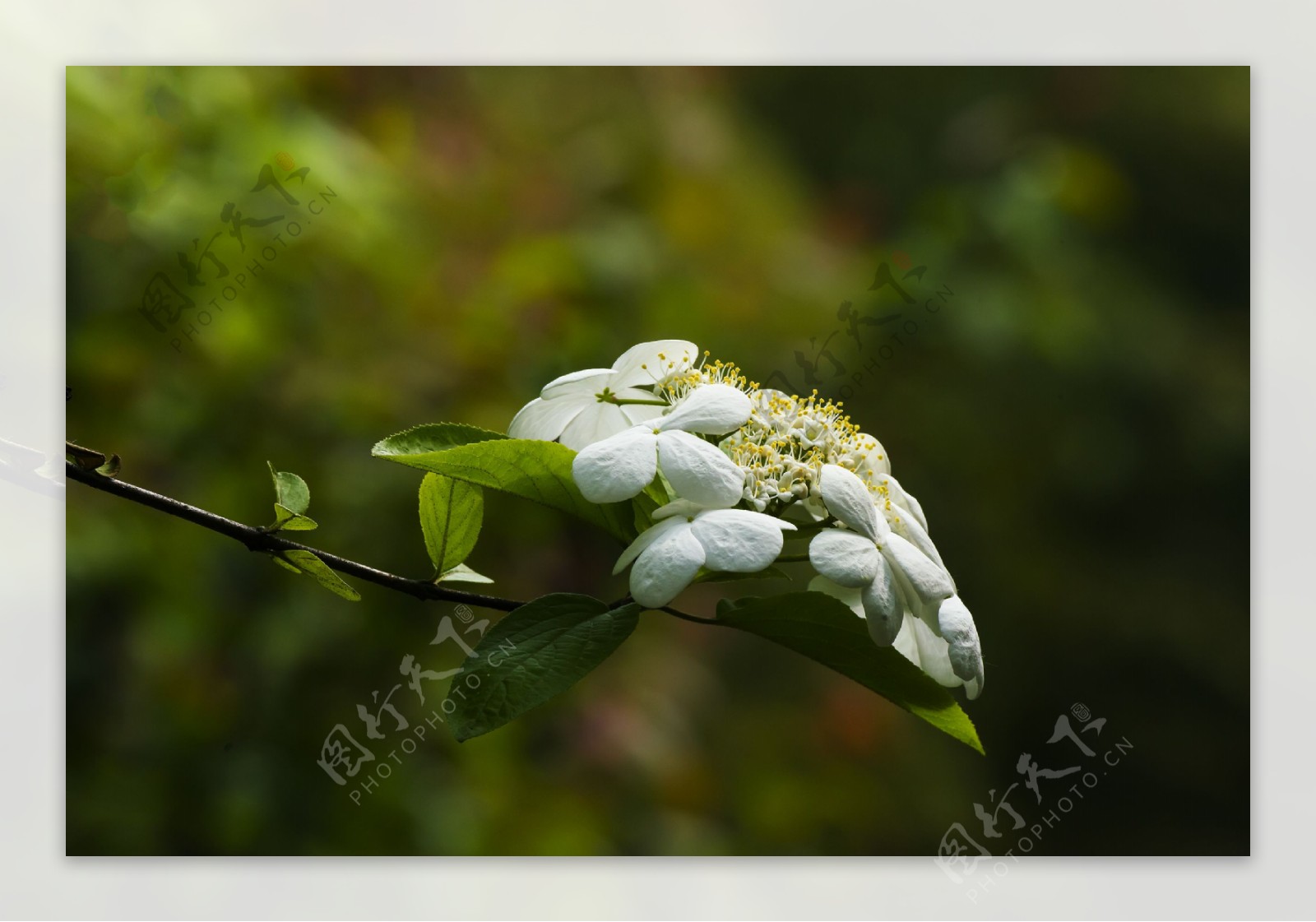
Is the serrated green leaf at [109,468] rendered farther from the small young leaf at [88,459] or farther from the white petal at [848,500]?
the white petal at [848,500]

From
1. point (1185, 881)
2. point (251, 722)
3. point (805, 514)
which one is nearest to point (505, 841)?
point (251, 722)

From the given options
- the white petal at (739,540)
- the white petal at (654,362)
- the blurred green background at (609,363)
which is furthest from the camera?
the blurred green background at (609,363)

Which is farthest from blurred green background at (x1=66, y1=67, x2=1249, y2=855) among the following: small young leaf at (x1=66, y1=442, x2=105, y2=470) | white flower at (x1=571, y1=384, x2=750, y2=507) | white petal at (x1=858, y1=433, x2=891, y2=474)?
white flower at (x1=571, y1=384, x2=750, y2=507)

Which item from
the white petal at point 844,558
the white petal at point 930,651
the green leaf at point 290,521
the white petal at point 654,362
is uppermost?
the white petal at point 654,362

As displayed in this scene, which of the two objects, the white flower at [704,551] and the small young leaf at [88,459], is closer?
the white flower at [704,551]

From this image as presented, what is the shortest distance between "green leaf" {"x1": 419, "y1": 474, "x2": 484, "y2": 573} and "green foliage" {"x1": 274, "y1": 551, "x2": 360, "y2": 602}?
1.8 inches

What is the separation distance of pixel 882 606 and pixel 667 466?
101 mm

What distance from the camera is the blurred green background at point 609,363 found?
114 centimetres

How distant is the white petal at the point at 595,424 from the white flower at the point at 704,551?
0.12 meters

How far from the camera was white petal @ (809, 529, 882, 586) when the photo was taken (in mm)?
Answer: 411

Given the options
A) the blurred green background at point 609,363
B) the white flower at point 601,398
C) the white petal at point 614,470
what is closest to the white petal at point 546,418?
the white flower at point 601,398

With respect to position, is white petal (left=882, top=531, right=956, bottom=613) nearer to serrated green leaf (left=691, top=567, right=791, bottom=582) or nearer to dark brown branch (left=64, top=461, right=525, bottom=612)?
serrated green leaf (left=691, top=567, right=791, bottom=582)

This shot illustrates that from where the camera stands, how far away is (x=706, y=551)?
1.33 ft

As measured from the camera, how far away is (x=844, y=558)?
0.41m
